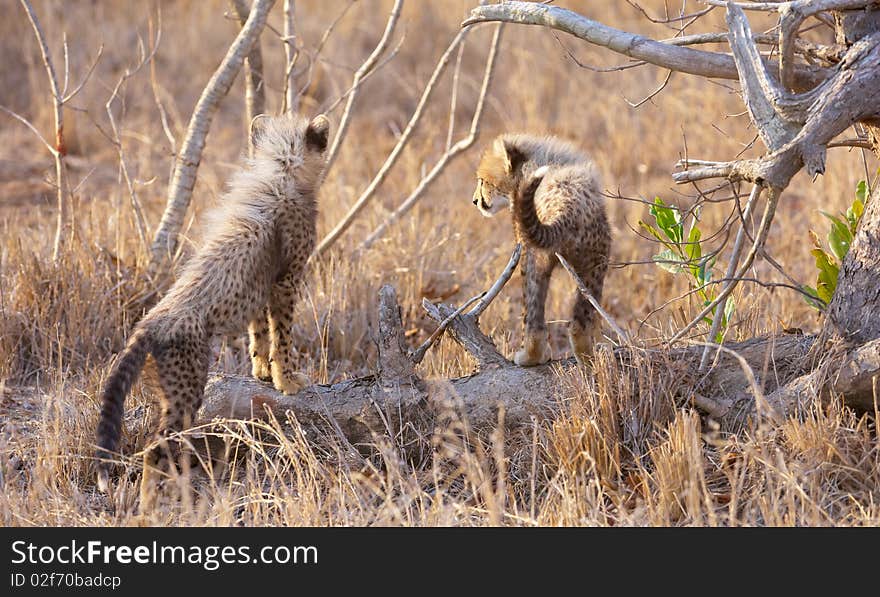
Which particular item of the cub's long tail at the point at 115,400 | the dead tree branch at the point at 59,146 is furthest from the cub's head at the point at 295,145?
the dead tree branch at the point at 59,146

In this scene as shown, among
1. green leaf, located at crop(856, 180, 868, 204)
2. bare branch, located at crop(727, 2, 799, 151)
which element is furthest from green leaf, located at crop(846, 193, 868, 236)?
bare branch, located at crop(727, 2, 799, 151)

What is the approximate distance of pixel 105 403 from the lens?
137 inches

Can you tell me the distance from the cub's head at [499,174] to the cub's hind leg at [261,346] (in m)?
0.98

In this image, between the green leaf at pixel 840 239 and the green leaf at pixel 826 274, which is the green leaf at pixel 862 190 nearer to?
the green leaf at pixel 840 239

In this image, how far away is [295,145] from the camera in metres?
4.16

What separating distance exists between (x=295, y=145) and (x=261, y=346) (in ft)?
2.58

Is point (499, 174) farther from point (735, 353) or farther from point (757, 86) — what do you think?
point (735, 353)

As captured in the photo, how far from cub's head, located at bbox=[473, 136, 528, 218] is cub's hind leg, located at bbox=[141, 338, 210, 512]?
136 centimetres

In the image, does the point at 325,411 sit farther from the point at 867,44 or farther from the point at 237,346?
the point at 867,44

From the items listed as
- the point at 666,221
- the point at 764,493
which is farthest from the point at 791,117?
the point at 764,493

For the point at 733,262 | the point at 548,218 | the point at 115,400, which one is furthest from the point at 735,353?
the point at 115,400

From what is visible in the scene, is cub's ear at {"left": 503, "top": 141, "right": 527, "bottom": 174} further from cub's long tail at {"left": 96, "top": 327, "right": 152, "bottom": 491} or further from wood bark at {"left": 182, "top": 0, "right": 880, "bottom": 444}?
cub's long tail at {"left": 96, "top": 327, "right": 152, "bottom": 491}

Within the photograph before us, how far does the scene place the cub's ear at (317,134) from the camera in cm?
416

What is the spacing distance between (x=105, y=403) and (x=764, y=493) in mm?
2078
